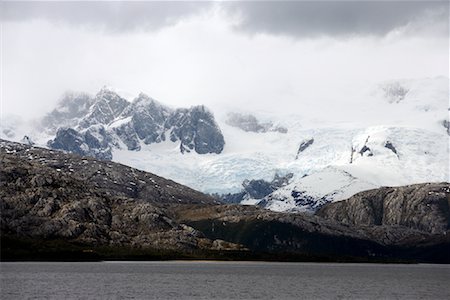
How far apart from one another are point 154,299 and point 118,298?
8723 mm

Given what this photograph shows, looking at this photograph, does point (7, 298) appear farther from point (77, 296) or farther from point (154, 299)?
point (154, 299)

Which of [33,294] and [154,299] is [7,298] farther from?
[154,299]

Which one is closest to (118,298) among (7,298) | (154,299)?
(154,299)

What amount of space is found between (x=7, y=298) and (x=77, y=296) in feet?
57.5

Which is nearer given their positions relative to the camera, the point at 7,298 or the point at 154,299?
the point at 7,298

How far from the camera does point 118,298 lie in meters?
199

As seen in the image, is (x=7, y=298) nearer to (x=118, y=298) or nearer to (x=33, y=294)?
(x=33, y=294)

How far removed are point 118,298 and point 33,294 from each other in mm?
20470

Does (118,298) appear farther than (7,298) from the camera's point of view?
Yes

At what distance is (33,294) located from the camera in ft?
649

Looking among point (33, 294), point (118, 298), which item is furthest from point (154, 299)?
point (33, 294)

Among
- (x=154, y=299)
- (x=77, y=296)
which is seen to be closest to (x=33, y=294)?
(x=77, y=296)

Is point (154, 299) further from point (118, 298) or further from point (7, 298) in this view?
point (7, 298)

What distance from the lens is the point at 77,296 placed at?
197m
